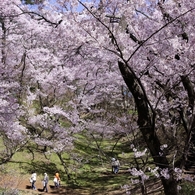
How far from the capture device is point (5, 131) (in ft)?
46.9

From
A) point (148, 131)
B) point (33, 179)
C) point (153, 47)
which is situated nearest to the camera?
point (148, 131)

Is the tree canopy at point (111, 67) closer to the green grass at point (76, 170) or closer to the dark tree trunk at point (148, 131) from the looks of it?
the dark tree trunk at point (148, 131)

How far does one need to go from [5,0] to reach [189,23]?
6783 millimetres

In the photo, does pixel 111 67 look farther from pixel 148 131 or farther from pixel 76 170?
pixel 76 170

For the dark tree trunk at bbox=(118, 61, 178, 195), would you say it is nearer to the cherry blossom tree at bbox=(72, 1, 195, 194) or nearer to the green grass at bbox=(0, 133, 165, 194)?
the cherry blossom tree at bbox=(72, 1, 195, 194)

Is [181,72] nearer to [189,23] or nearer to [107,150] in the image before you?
[189,23]

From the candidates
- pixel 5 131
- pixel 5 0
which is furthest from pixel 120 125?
pixel 5 0

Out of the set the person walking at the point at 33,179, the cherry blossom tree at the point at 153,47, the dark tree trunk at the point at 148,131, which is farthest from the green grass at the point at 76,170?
the dark tree trunk at the point at 148,131

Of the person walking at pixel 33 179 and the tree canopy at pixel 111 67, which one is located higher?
the tree canopy at pixel 111 67

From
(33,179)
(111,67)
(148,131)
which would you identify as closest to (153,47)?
(148,131)

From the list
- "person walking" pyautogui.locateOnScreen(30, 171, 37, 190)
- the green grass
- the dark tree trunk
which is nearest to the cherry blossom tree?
the dark tree trunk

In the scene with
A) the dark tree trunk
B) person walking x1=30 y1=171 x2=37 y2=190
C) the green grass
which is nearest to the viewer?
the dark tree trunk

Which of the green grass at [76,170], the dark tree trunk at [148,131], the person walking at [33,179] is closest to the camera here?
the dark tree trunk at [148,131]

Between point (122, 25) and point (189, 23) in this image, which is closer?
point (122, 25)
